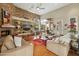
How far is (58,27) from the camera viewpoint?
7.06ft

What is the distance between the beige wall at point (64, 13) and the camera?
2128 millimetres

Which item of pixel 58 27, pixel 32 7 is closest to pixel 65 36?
pixel 58 27

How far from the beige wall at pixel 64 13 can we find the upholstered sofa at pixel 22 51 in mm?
594

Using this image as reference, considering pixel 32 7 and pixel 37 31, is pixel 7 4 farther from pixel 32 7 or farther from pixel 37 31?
pixel 37 31

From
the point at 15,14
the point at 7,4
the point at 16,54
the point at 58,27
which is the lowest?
the point at 16,54

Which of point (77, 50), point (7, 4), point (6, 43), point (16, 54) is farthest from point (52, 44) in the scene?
point (7, 4)

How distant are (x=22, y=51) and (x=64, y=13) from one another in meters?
0.97

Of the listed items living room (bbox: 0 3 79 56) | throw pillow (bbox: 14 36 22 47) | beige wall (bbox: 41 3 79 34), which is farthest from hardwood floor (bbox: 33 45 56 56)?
beige wall (bbox: 41 3 79 34)

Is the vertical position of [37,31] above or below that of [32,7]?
below

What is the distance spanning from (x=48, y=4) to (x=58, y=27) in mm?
428

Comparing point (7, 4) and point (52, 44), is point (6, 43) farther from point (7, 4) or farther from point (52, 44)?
point (52, 44)

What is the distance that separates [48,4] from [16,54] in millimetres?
1015

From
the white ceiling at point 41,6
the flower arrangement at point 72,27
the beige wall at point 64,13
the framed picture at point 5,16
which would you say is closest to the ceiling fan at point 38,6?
the white ceiling at point 41,6

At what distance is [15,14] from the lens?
6.98 ft
